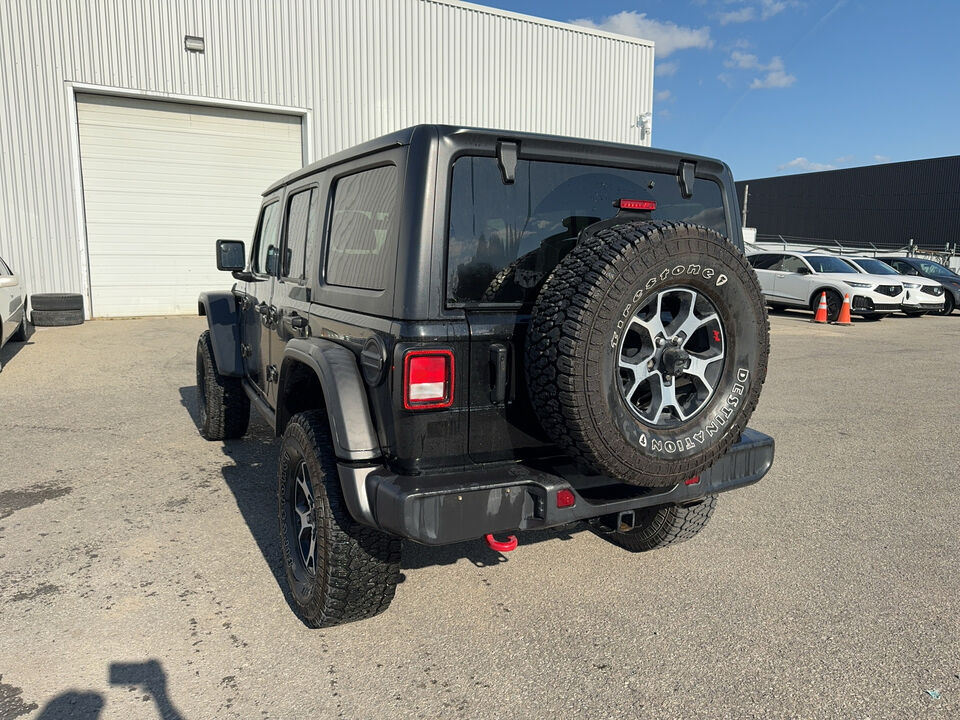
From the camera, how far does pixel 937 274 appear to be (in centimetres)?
1847

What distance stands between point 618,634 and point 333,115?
1390 cm

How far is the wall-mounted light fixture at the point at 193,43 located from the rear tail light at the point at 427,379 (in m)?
13.4

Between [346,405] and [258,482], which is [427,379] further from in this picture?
[258,482]

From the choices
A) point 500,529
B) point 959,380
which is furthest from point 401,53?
point 500,529

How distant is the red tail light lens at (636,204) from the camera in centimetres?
266

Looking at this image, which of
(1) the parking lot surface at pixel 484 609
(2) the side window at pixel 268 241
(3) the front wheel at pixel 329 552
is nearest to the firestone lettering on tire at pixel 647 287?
(3) the front wheel at pixel 329 552

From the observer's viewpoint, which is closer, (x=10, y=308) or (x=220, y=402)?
(x=220, y=402)

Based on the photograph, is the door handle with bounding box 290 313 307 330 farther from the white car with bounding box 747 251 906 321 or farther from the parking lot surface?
the white car with bounding box 747 251 906 321

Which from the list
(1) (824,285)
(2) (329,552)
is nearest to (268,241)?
(2) (329,552)

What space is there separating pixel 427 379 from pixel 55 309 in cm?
1203

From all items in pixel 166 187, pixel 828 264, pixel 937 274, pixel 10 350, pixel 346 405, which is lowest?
pixel 10 350

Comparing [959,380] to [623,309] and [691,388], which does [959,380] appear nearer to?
[691,388]

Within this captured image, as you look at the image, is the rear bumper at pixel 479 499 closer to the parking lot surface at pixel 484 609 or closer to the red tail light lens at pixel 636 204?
the parking lot surface at pixel 484 609

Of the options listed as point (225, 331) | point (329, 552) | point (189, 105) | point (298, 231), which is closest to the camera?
point (329, 552)
